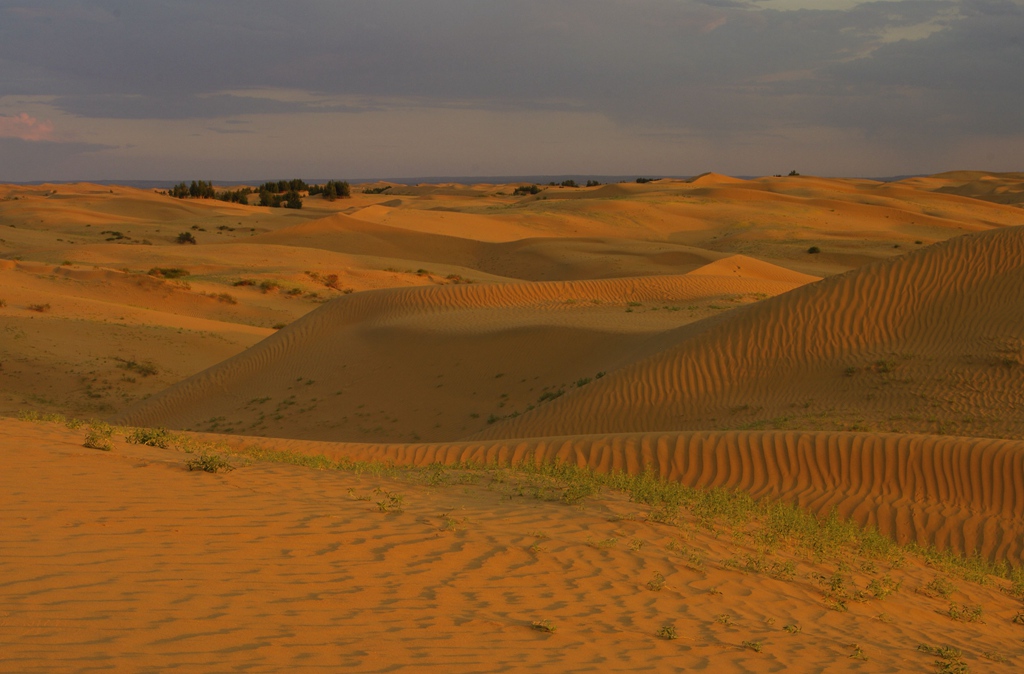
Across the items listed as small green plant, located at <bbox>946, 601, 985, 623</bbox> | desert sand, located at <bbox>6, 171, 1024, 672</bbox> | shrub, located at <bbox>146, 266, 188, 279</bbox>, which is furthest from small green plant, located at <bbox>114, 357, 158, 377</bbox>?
small green plant, located at <bbox>946, 601, 985, 623</bbox>

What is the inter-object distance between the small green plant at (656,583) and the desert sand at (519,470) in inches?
1.3

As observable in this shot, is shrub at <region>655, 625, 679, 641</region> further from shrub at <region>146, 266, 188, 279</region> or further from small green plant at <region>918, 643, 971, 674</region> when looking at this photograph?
shrub at <region>146, 266, 188, 279</region>

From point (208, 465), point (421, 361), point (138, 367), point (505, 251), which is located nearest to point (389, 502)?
point (208, 465)

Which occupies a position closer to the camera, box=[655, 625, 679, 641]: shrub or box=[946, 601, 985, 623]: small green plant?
box=[655, 625, 679, 641]: shrub

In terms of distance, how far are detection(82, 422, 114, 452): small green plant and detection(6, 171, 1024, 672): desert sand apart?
6 centimetres

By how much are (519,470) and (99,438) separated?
4059 millimetres

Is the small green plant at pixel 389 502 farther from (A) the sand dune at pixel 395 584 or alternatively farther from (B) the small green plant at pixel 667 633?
(B) the small green plant at pixel 667 633

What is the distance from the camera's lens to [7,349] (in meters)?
20.7

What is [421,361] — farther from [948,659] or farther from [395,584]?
[948,659]

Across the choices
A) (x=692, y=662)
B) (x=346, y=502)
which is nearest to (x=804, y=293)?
(x=346, y=502)

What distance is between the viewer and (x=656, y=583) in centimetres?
580

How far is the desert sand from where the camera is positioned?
15.1 feet

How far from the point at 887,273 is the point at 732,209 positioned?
1696 inches

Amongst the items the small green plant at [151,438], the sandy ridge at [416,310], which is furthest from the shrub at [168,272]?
the small green plant at [151,438]
